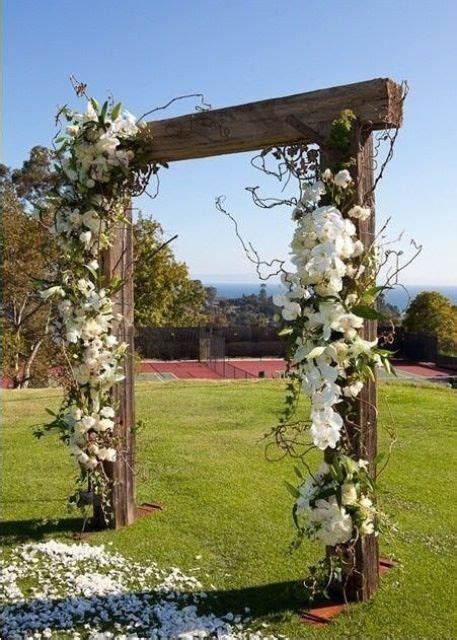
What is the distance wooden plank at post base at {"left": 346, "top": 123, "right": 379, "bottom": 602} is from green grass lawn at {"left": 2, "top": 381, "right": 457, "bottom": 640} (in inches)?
3.3

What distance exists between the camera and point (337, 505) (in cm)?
264

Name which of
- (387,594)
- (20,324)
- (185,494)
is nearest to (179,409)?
(185,494)

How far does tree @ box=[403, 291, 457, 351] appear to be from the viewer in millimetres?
30672

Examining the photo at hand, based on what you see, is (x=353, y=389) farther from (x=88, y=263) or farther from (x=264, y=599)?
(x=88, y=263)

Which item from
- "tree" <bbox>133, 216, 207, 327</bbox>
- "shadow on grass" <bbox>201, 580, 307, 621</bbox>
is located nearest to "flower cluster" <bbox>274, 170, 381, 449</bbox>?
"shadow on grass" <bbox>201, 580, 307, 621</bbox>

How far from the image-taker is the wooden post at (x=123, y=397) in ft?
12.7

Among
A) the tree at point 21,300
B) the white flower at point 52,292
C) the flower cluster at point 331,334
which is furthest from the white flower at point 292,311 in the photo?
the tree at point 21,300

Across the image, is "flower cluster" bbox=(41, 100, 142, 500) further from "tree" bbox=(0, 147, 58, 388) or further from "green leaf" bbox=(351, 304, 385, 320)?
"tree" bbox=(0, 147, 58, 388)

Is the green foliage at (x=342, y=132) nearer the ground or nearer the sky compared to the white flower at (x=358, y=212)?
nearer the sky

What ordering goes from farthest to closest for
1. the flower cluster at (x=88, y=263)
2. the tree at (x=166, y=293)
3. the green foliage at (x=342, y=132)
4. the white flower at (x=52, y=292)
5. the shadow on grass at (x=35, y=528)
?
the tree at (x=166, y=293) < the shadow on grass at (x=35, y=528) < the flower cluster at (x=88, y=263) < the white flower at (x=52, y=292) < the green foliage at (x=342, y=132)

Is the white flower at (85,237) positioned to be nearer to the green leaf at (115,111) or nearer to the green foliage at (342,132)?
the green leaf at (115,111)

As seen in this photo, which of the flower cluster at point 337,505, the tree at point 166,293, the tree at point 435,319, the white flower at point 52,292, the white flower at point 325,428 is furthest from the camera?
the tree at point 435,319

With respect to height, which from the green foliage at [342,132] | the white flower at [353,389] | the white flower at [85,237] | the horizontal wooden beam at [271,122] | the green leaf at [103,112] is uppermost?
the green leaf at [103,112]

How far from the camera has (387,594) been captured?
9.89 ft
